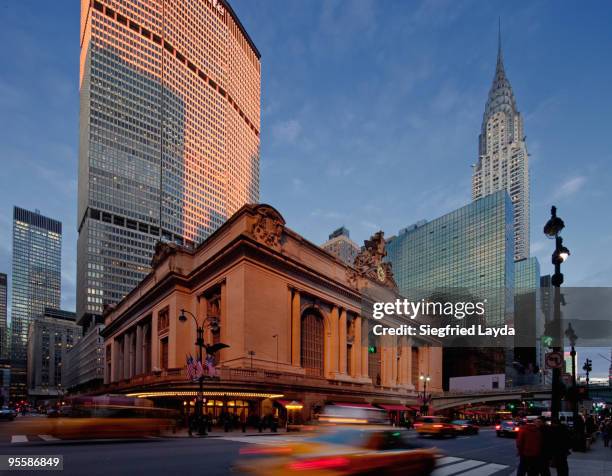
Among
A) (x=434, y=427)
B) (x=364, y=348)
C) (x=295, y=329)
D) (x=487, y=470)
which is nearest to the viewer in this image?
(x=487, y=470)

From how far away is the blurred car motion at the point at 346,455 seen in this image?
837 cm

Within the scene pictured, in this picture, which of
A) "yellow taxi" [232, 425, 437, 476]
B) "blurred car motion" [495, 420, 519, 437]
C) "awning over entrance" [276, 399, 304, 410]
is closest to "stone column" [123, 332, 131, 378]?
"awning over entrance" [276, 399, 304, 410]

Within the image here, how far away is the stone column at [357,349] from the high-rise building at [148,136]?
281 ft

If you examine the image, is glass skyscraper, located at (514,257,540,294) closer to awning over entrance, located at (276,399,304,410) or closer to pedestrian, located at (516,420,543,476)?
awning over entrance, located at (276,399,304,410)

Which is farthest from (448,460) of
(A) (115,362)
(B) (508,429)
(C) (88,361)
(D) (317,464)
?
(C) (88,361)

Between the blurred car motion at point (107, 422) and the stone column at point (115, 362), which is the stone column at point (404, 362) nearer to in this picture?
the stone column at point (115, 362)

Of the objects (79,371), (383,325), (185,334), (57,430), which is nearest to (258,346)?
(185,334)

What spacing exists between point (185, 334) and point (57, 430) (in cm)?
3450

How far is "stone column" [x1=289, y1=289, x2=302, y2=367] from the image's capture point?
54.4 metres

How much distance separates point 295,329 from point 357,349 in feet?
50.3

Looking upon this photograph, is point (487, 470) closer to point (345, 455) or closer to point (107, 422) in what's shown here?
point (345, 455)

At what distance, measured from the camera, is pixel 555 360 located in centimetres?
1427

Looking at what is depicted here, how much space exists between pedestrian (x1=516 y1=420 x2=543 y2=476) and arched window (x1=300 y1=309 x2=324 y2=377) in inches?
1865

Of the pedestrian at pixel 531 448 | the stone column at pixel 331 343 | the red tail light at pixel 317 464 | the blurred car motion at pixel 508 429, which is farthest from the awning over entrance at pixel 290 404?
the red tail light at pixel 317 464
